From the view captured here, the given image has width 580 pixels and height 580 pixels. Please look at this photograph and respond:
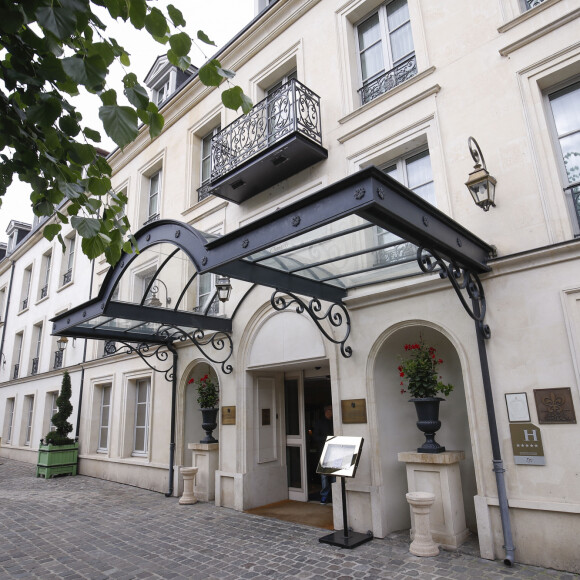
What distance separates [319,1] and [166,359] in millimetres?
7957

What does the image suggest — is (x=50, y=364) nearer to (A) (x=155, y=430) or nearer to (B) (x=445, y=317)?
(A) (x=155, y=430)

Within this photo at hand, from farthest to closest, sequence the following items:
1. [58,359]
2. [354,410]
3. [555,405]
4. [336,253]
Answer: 1. [58,359]
2. [354,410]
3. [336,253]
4. [555,405]

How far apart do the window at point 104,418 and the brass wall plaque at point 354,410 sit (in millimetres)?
9016

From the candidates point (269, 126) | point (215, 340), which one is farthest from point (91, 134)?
point (215, 340)

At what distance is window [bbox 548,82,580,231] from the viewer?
5.14 metres

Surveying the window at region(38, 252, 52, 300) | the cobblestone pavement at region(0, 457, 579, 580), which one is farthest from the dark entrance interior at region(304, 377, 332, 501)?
the window at region(38, 252, 52, 300)

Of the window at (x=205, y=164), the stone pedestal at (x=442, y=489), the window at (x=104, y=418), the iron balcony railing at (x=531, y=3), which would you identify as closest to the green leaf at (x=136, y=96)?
the stone pedestal at (x=442, y=489)

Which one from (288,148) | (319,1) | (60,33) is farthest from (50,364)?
(60,33)

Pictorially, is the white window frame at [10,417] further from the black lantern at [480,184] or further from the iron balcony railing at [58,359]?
the black lantern at [480,184]

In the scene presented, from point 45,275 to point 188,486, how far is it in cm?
1417

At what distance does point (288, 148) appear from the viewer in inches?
297

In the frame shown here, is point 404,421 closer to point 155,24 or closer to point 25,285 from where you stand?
point 155,24

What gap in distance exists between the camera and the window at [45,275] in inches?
724

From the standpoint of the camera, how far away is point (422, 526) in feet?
17.1
